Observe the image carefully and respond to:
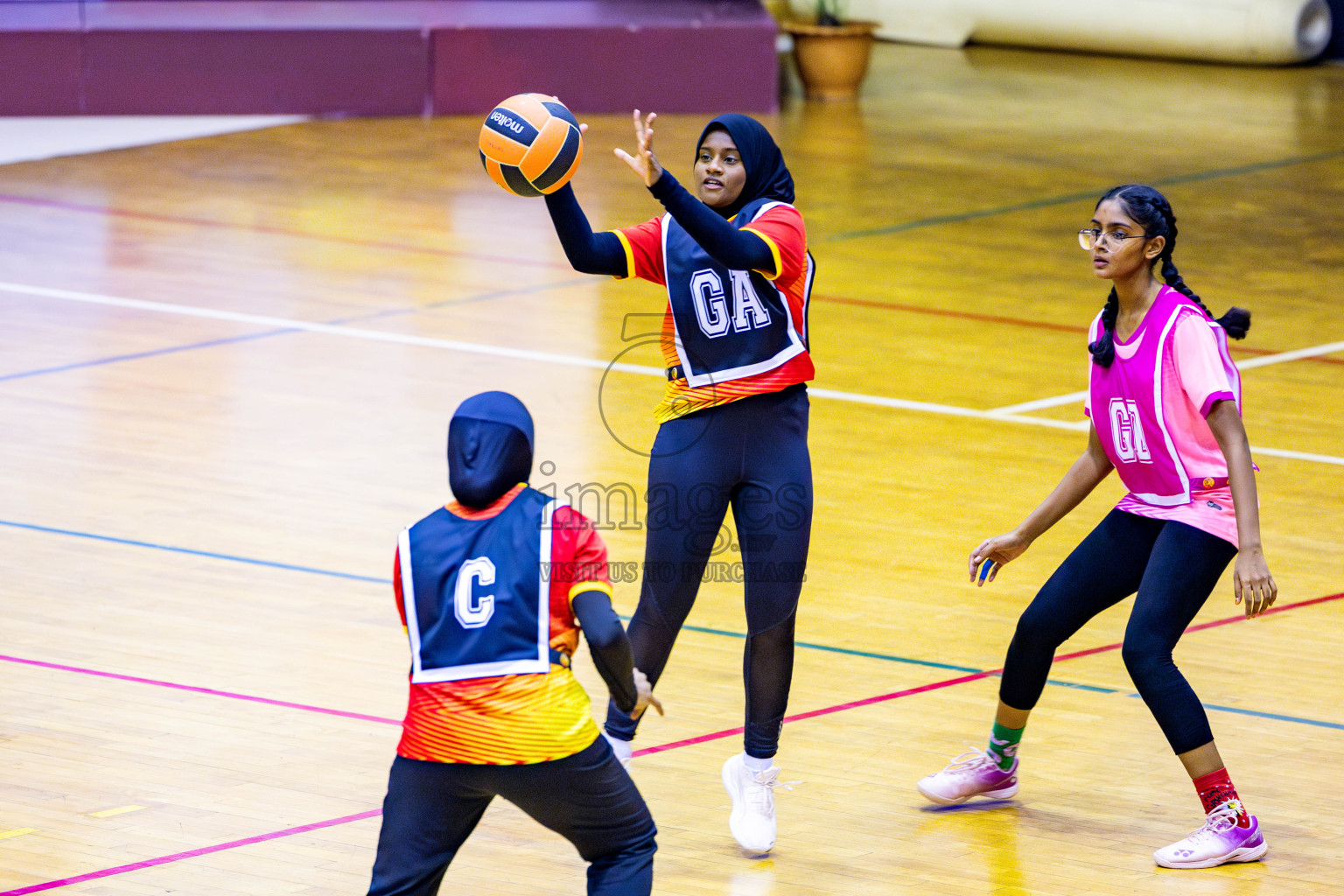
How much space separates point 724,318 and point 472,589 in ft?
4.84

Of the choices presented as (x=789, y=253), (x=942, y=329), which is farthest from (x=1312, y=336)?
(x=789, y=253)

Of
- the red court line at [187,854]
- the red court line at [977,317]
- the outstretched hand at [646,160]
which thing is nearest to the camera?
the outstretched hand at [646,160]

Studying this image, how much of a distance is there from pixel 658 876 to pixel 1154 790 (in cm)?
157

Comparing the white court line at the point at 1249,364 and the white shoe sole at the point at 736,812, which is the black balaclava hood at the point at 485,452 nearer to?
the white shoe sole at the point at 736,812

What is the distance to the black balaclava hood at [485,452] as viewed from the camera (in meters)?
3.95

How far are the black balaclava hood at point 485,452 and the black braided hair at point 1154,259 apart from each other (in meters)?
1.88

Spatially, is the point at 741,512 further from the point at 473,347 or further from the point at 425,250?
the point at 425,250

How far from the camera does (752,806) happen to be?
209 inches

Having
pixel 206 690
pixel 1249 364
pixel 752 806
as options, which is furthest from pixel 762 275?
pixel 1249 364

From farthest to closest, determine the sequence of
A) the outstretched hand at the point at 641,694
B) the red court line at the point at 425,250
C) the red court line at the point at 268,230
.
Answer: the red court line at the point at 268,230
the red court line at the point at 425,250
the outstretched hand at the point at 641,694

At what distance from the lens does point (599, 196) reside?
15578 millimetres

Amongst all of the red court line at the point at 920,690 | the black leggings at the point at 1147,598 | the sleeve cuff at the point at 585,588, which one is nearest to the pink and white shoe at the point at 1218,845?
the black leggings at the point at 1147,598

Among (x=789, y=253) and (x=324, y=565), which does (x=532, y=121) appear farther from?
(x=324, y=565)

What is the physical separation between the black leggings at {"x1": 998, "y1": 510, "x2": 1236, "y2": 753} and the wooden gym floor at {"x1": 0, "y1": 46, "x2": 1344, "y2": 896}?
44 centimetres
